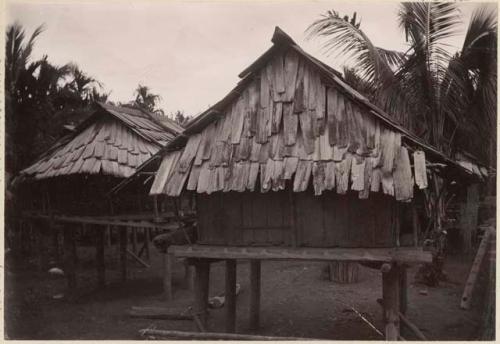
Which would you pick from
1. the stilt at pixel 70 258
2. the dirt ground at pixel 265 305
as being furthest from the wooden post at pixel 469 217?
the stilt at pixel 70 258

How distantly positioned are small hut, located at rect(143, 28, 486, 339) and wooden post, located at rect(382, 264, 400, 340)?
→ 0.05 feet

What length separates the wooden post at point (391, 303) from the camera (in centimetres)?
667

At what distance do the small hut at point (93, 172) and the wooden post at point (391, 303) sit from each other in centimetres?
657

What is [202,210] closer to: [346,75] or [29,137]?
[29,137]

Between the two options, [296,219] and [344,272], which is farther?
[344,272]

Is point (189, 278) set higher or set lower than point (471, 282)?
lower

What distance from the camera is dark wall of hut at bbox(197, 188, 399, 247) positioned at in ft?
21.5

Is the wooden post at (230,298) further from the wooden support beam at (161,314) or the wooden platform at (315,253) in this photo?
the wooden platform at (315,253)

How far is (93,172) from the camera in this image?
11.1 metres

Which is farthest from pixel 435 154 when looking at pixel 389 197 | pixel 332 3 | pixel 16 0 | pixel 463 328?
pixel 16 0

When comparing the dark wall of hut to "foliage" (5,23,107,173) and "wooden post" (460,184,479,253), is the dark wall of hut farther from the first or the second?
"wooden post" (460,184,479,253)

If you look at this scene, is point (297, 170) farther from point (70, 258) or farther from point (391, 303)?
point (70, 258)

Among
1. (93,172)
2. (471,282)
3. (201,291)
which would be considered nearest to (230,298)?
(201,291)

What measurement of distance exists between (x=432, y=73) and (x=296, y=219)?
4.76 meters
